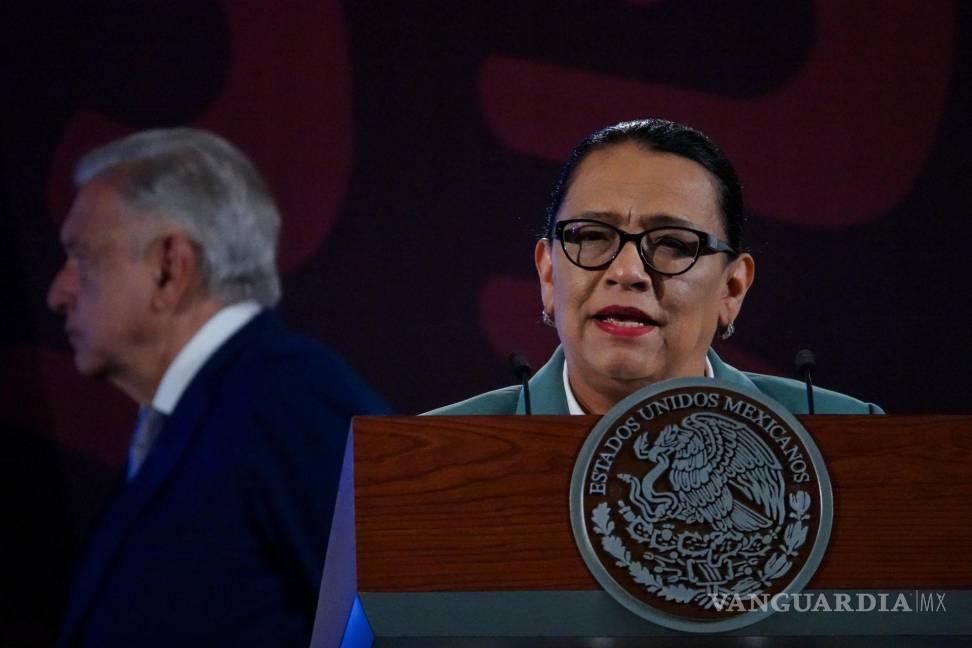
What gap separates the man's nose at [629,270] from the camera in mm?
1845

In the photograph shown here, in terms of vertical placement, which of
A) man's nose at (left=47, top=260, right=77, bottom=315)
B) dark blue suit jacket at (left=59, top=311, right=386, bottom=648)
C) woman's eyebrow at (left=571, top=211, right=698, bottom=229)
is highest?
woman's eyebrow at (left=571, top=211, right=698, bottom=229)

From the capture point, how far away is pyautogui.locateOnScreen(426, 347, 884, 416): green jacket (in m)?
1.96

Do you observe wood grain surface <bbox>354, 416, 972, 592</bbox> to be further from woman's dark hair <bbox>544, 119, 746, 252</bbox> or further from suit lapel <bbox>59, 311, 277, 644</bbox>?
suit lapel <bbox>59, 311, 277, 644</bbox>

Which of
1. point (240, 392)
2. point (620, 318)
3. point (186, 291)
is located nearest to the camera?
point (620, 318)

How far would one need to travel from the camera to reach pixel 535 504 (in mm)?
1124

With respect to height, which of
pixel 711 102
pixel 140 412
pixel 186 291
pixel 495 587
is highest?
pixel 711 102

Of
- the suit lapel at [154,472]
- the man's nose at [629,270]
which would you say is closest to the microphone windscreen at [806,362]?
the man's nose at [629,270]

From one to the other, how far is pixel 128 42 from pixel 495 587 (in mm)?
2106

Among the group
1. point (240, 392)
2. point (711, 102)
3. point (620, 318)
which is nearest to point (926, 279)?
point (711, 102)

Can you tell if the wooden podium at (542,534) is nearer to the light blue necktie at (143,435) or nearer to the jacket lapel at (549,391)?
the jacket lapel at (549,391)

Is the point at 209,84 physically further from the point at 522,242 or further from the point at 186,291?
the point at 522,242

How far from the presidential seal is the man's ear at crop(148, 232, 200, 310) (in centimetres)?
183

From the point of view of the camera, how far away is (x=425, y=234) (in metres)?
2.86

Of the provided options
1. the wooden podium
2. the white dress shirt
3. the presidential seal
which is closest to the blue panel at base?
the wooden podium
